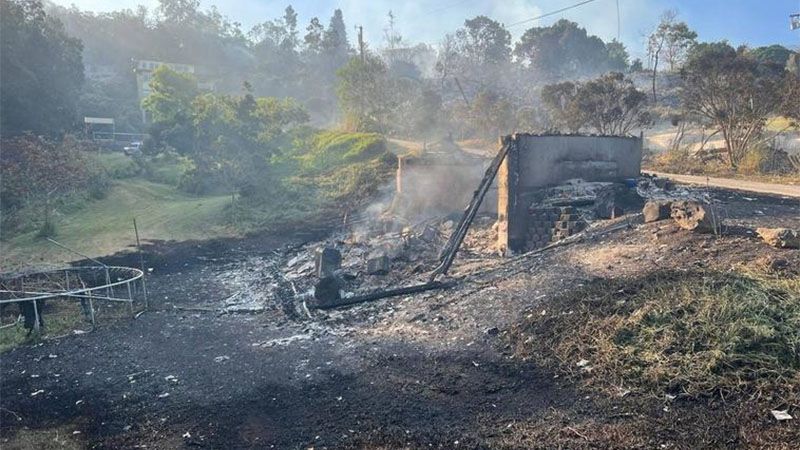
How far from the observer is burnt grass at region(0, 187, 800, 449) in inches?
181

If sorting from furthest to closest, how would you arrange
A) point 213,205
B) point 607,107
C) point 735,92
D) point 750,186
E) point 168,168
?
1. point 168,168
2. point 607,107
3. point 213,205
4. point 735,92
5. point 750,186

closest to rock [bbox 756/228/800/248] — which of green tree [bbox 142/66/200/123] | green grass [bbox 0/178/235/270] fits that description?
green grass [bbox 0/178/235/270]

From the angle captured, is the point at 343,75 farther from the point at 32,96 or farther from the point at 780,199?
the point at 780,199

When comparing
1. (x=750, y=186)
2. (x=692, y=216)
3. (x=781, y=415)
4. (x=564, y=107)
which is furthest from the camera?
(x=564, y=107)

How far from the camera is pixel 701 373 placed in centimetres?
490

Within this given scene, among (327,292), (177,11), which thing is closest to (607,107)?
(327,292)

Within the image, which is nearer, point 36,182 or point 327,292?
point 327,292

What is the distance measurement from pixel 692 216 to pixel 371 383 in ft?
19.7

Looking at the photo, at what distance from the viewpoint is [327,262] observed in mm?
11414

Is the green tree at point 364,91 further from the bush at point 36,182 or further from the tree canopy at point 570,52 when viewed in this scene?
the tree canopy at point 570,52

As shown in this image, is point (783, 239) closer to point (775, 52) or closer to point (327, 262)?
point (327, 262)

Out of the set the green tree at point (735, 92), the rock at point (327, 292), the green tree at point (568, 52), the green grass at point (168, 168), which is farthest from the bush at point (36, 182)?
the green tree at point (568, 52)

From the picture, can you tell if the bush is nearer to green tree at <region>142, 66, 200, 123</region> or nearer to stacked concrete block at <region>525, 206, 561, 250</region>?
green tree at <region>142, 66, 200, 123</region>

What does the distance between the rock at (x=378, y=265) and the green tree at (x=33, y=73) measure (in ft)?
68.5
